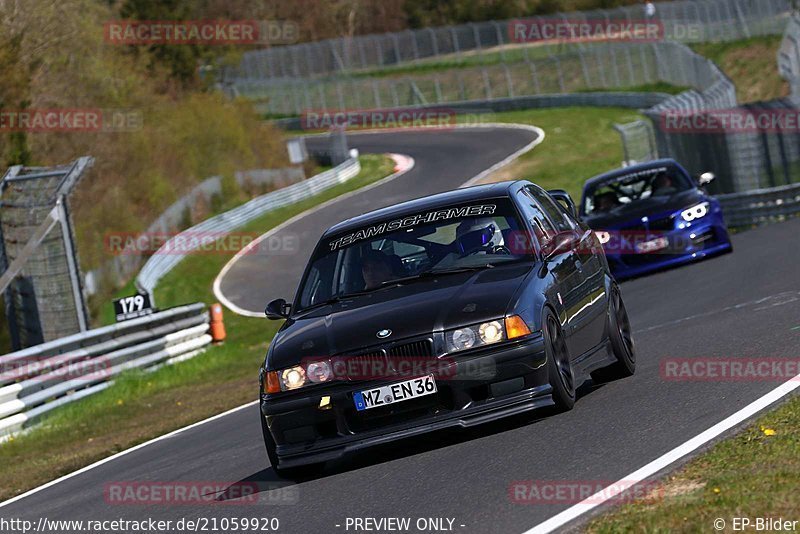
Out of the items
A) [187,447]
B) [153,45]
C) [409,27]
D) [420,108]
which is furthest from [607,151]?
[409,27]

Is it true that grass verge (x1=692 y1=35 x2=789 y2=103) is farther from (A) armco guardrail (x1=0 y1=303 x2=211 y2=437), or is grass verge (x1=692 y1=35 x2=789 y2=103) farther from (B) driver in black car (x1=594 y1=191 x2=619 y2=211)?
(A) armco guardrail (x1=0 y1=303 x2=211 y2=437)

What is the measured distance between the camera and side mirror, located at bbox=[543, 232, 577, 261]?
9078mm

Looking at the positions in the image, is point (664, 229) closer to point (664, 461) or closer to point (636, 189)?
point (636, 189)

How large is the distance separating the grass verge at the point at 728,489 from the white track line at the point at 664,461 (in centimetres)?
15

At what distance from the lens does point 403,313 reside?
8172mm

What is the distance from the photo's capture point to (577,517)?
6.06m

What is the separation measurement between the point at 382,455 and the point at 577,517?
109 inches

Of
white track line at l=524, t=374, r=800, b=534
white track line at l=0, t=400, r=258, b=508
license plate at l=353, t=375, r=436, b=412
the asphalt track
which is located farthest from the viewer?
white track line at l=0, t=400, r=258, b=508

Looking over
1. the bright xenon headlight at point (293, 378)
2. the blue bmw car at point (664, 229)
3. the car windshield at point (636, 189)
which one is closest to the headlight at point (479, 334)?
the bright xenon headlight at point (293, 378)

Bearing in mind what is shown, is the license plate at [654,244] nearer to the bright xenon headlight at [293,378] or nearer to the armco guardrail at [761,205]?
the armco guardrail at [761,205]

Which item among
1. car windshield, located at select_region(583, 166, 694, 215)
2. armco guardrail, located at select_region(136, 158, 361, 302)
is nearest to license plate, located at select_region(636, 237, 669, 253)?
car windshield, located at select_region(583, 166, 694, 215)

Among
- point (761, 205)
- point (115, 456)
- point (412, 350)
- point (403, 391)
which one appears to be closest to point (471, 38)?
point (761, 205)

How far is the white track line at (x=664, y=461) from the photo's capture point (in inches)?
240

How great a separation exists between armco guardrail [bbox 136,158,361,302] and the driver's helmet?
882 inches
